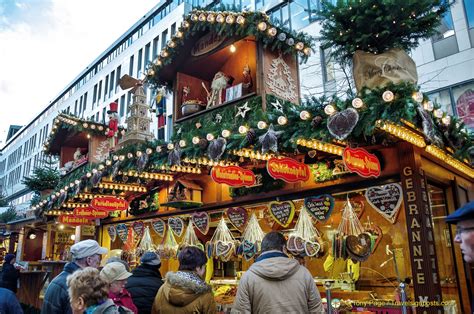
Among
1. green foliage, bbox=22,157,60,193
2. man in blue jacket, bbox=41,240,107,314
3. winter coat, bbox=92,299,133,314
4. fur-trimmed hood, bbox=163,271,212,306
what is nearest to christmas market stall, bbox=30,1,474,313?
fur-trimmed hood, bbox=163,271,212,306

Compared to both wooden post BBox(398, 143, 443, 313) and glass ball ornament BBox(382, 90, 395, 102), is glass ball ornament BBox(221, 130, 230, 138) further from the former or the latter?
wooden post BBox(398, 143, 443, 313)

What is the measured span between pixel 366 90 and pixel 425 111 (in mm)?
847

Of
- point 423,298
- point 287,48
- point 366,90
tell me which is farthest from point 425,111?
point 287,48

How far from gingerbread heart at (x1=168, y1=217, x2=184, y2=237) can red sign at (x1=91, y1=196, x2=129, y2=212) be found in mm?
1734

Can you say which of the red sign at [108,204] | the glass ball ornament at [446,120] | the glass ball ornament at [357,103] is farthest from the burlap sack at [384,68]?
the red sign at [108,204]

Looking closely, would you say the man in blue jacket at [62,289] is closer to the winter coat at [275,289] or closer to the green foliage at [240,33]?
the winter coat at [275,289]

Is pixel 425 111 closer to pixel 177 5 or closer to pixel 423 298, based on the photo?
pixel 423 298

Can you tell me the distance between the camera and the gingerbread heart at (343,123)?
5.21 meters

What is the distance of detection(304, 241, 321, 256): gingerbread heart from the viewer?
711 centimetres

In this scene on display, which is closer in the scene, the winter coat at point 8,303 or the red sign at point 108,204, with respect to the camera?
the winter coat at point 8,303

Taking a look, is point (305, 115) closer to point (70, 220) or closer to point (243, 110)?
point (243, 110)

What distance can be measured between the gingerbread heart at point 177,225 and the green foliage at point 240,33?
4195 millimetres

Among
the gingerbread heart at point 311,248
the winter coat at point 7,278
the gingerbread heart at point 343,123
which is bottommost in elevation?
the winter coat at point 7,278

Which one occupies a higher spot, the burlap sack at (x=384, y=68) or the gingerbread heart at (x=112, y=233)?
the burlap sack at (x=384, y=68)
